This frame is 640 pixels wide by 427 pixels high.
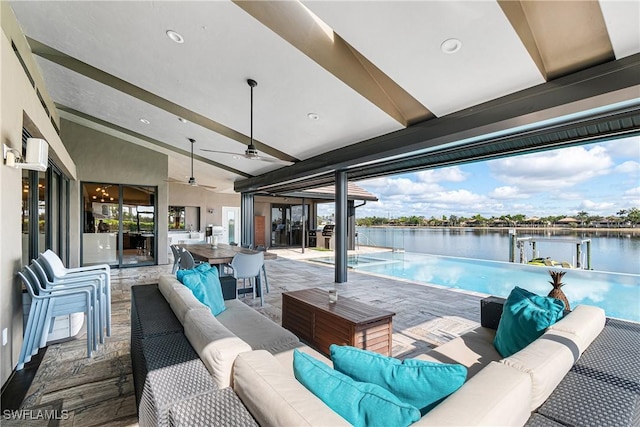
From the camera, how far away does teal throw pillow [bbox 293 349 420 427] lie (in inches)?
34.3

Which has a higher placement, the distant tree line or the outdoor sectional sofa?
the distant tree line

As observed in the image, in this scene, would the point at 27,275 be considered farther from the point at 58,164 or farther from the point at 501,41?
the point at 501,41

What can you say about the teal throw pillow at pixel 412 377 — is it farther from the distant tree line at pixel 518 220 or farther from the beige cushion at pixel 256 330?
the distant tree line at pixel 518 220

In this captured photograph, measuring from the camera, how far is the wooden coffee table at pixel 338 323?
8.03ft

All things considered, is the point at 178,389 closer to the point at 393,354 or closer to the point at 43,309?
the point at 393,354

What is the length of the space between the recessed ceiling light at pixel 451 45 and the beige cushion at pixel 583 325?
223 centimetres

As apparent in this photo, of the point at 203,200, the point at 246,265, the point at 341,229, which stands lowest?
the point at 246,265

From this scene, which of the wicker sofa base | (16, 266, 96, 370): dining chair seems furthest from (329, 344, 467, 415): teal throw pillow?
(16, 266, 96, 370): dining chair

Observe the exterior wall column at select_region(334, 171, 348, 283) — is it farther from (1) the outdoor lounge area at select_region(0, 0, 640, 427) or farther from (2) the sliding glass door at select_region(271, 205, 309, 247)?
(2) the sliding glass door at select_region(271, 205, 309, 247)

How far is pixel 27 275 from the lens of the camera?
2.71 m

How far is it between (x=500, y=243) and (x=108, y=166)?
10861 mm

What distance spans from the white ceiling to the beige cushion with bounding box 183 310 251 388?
253cm

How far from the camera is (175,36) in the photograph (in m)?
3.10

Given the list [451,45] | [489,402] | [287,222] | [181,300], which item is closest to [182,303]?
[181,300]
